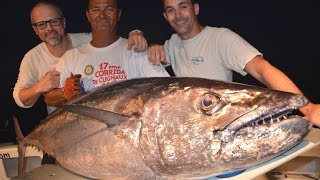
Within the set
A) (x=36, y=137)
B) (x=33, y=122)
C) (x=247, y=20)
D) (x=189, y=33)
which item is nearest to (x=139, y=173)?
(x=36, y=137)

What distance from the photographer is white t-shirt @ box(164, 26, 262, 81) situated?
296 cm

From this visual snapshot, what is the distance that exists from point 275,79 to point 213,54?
2.63 feet

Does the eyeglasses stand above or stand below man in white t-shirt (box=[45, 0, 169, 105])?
above

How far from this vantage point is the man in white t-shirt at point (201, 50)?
9.59 ft

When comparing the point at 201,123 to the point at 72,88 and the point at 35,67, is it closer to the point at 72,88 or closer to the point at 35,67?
the point at 72,88

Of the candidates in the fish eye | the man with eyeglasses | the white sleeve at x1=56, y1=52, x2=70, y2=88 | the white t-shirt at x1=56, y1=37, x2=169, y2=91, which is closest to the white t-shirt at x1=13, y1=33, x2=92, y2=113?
the man with eyeglasses

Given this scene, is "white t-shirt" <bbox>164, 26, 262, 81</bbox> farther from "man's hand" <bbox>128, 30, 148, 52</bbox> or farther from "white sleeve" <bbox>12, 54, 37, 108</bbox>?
"white sleeve" <bbox>12, 54, 37, 108</bbox>

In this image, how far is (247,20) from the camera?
50125mm

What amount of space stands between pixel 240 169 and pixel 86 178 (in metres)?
0.98

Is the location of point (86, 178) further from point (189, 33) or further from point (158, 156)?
point (189, 33)

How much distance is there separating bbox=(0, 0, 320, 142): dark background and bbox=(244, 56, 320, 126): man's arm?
2953cm

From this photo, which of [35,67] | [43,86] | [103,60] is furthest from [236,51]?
[35,67]

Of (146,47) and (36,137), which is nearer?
(36,137)

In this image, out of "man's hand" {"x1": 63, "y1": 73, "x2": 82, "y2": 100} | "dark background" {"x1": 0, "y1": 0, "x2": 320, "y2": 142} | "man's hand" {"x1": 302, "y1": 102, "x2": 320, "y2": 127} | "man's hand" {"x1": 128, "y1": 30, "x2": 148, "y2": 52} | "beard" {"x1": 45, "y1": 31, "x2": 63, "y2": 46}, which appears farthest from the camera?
"dark background" {"x1": 0, "y1": 0, "x2": 320, "y2": 142}
